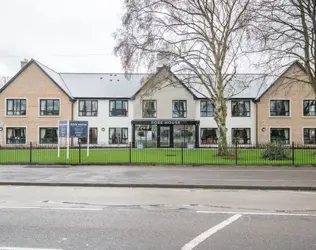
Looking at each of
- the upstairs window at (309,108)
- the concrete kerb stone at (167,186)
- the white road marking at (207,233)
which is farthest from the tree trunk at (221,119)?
the white road marking at (207,233)

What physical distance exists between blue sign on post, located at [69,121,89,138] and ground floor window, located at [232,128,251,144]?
2118 cm

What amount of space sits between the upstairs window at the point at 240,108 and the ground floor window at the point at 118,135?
12.7 meters

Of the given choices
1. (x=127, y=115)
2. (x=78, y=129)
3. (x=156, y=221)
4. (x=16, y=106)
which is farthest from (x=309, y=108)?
(x=156, y=221)

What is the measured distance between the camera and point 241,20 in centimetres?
2652

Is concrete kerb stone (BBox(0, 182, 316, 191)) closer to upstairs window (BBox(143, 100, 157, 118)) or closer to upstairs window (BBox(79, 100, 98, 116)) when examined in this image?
upstairs window (BBox(143, 100, 157, 118))

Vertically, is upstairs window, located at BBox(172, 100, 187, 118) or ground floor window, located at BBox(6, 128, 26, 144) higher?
upstairs window, located at BBox(172, 100, 187, 118)

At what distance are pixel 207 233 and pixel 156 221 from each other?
51.1 inches

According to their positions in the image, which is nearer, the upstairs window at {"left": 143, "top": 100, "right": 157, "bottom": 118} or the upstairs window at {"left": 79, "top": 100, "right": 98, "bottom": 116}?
the upstairs window at {"left": 143, "top": 100, "right": 157, "bottom": 118}

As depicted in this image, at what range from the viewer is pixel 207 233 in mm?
6336

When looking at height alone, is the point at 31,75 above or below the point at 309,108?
above

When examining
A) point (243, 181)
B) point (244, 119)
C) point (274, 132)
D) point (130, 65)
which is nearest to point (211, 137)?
point (244, 119)

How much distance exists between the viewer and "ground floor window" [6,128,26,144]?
1598 inches

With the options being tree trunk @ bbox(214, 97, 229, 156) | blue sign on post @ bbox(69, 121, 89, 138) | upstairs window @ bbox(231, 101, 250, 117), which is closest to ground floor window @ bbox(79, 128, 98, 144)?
upstairs window @ bbox(231, 101, 250, 117)

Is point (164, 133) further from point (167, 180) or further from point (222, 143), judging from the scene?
point (167, 180)
